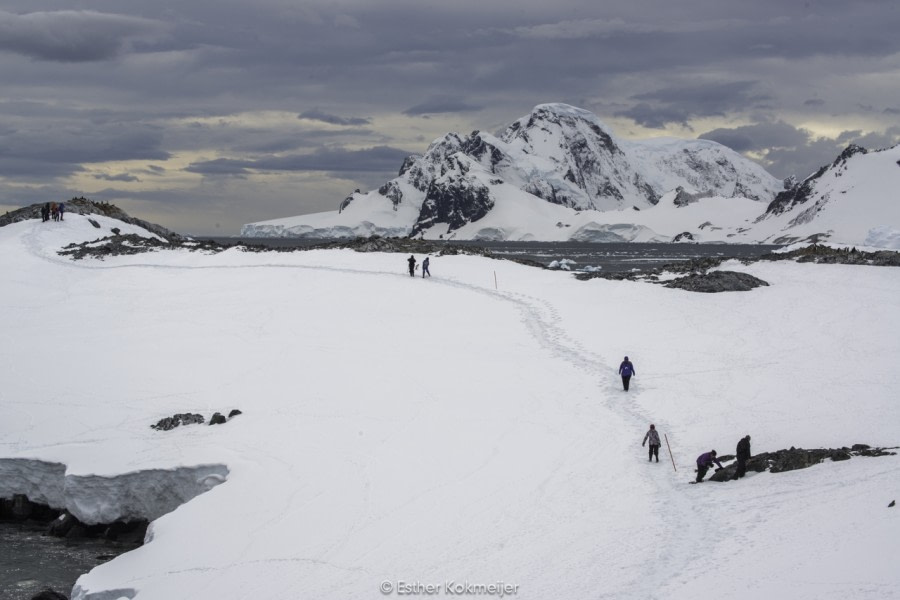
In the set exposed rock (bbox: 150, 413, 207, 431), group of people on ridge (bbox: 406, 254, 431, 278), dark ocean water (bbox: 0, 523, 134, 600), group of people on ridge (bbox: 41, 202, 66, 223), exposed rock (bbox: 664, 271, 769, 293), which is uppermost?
group of people on ridge (bbox: 41, 202, 66, 223)

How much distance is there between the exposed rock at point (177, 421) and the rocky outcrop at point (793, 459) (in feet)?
48.1

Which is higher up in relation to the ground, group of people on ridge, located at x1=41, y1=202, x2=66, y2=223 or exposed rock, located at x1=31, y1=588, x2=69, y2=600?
group of people on ridge, located at x1=41, y1=202, x2=66, y2=223

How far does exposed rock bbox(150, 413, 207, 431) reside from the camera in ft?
76.7

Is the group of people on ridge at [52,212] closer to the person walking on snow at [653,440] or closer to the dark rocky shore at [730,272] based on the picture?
the dark rocky shore at [730,272]

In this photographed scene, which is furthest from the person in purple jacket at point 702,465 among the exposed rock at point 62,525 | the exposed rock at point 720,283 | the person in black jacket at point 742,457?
the exposed rock at point 720,283

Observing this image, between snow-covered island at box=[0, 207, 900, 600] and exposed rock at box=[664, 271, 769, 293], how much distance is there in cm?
132

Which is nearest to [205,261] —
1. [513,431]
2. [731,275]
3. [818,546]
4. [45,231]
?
[45,231]

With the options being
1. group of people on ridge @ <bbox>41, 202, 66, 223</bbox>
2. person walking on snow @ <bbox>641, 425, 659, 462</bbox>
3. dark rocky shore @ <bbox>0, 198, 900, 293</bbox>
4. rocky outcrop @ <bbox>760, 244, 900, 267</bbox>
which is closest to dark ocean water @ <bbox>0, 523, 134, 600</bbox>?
person walking on snow @ <bbox>641, 425, 659, 462</bbox>

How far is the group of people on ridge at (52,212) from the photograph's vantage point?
6162 cm

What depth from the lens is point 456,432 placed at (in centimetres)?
2158

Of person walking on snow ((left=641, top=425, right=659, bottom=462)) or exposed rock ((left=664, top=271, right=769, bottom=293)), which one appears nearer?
person walking on snow ((left=641, top=425, right=659, bottom=462))

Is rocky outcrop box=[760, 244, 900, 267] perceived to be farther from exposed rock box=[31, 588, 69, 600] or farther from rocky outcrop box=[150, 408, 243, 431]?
exposed rock box=[31, 588, 69, 600]

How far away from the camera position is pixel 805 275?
46500mm

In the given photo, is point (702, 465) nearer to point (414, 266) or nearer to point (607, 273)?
point (414, 266)
